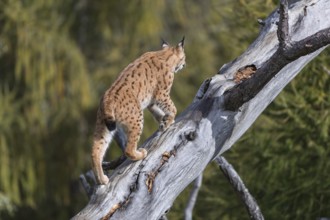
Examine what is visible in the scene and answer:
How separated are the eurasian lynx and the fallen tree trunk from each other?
74 mm

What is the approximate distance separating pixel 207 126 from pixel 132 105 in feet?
1.15

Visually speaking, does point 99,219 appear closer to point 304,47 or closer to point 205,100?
point 205,100

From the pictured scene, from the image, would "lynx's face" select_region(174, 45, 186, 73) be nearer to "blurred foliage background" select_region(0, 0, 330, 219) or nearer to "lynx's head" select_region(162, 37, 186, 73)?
"lynx's head" select_region(162, 37, 186, 73)

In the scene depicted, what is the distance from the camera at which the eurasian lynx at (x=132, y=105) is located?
4.77m

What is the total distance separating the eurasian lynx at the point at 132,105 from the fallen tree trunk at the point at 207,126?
0.24 feet

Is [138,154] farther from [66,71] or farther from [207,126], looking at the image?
[66,71]

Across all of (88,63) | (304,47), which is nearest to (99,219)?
(304,47)

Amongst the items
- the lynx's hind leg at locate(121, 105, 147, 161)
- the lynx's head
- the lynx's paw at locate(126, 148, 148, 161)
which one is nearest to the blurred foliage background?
the lynx's head

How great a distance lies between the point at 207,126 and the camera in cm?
479

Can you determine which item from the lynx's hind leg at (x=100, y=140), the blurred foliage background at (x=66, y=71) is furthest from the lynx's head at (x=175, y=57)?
the blurred foliage background at (x=66, y=71)

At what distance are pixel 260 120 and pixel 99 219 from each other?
13.2 feet

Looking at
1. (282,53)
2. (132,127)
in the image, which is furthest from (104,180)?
(282,53)

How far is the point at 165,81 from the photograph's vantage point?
5180 mm

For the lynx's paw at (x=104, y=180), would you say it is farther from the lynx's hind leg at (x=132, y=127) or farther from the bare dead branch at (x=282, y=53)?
the bare dead branch at (x=282, y=53)
